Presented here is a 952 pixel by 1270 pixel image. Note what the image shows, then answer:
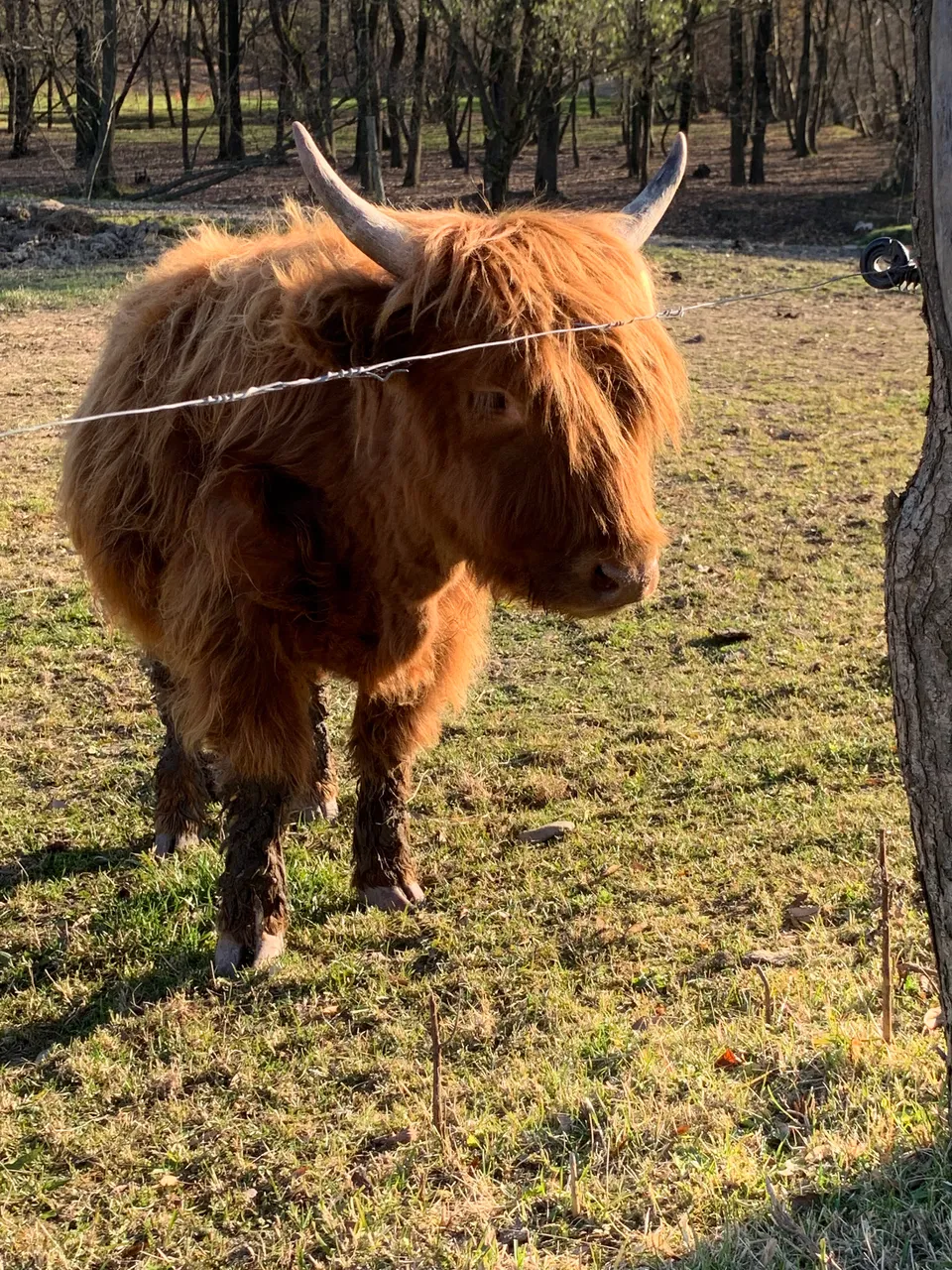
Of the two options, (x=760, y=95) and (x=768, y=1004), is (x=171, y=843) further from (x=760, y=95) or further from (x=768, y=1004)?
(x=760, y=95)

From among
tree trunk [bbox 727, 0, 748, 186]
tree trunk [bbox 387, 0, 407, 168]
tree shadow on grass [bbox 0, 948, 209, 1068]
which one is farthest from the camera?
tree trunk [bbox 727, 0, 748, 186]

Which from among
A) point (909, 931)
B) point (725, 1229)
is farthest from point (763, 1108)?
point (909, 931)

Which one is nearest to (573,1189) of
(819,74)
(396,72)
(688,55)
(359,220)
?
(359,220)

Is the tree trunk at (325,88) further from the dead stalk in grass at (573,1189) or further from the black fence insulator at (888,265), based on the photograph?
the dead stalk in grass at (573,1189)

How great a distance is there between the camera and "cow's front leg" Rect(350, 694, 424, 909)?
388 cm

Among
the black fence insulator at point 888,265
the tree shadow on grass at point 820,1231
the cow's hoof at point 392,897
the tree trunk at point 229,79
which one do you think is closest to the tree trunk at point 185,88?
the tree trunk at point 229,79

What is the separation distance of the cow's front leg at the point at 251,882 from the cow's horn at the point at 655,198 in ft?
6.33

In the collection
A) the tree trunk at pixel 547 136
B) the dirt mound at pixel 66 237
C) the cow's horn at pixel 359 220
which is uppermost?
the tree trunk at pixel 547 136

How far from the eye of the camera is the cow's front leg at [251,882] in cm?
359

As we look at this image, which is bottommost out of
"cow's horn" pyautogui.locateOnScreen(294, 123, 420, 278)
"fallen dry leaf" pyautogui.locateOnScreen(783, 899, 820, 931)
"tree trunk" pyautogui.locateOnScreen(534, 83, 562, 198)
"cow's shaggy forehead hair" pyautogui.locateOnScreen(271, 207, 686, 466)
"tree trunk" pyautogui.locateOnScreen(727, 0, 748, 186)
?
"fallen dry leaf" pyautogui.locateOnScreen(783, 899, 820, 931)

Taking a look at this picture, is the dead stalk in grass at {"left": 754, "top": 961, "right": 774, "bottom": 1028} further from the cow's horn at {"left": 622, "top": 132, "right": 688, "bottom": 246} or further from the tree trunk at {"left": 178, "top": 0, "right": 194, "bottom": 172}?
the tree trunk at {"left": 178, "top": 0, "right": 194, "bottom": 172}

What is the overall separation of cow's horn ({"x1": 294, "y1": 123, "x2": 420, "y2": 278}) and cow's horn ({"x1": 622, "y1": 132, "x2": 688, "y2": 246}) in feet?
2.49

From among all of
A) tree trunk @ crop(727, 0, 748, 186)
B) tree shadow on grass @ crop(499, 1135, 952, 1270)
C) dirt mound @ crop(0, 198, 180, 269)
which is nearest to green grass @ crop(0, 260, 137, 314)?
dirt mound @ crop(0, 198, 180, 269)

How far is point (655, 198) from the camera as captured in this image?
3.46m
